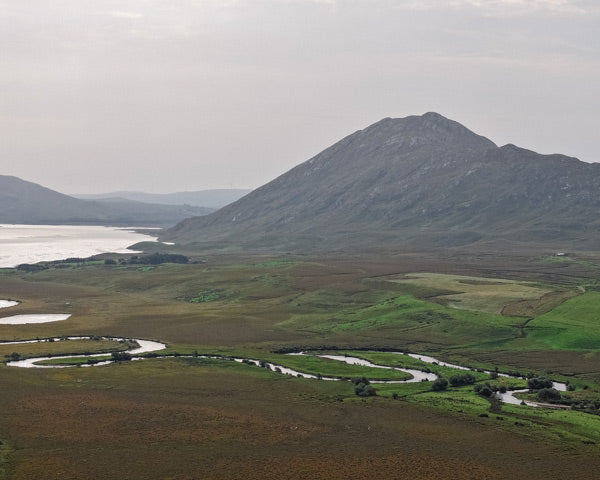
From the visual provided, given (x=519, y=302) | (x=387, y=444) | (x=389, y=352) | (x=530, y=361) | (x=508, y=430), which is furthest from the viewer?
(x=519, y=302)

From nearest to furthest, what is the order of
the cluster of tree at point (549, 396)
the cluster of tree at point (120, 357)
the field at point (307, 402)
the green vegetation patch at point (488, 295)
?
1. the field at point (307, 402)
2. the cluster of tree at point (549, 396)
3. the cluster of tree at point (120, 357)
4. the green vegetation patch at point (488, 295)

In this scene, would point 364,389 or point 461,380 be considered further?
point 461,380

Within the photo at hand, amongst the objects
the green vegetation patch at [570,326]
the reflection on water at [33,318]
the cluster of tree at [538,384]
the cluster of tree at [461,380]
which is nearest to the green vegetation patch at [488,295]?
the green vegetation patch at [570,326]

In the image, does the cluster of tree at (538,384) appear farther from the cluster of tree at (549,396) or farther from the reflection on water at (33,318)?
the reflection on water at (33,318)

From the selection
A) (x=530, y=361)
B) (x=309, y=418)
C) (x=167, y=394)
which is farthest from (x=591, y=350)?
(x=167, y=394)

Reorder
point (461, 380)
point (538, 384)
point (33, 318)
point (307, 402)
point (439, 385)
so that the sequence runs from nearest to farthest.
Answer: point (307, 402), point (439, 385), point (538, 384), point (461, 380), point (33, 318)

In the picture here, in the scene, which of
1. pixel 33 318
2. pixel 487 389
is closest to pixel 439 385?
pixel 487 389

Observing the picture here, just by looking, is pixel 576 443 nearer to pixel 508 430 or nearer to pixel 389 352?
pixel 508 430

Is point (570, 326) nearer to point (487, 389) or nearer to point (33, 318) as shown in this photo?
point (487, 389)
